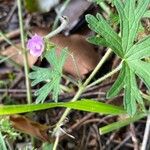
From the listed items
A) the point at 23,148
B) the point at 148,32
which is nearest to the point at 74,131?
the point at 23,148

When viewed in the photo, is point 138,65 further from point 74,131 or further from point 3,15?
point 3,15

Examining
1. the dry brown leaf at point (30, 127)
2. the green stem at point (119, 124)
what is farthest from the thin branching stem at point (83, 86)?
the green stem at point (119, 124)

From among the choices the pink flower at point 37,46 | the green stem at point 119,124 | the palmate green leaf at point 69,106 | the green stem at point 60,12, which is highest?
the green stem at point 60,12

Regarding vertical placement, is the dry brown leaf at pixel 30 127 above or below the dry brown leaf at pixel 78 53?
below

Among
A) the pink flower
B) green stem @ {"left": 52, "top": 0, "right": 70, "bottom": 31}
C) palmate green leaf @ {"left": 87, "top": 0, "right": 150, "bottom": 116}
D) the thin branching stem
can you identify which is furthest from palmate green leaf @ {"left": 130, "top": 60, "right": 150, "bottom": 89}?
green stem @ {"left": 52, "top": 0, "right": 70, "bottom": 31}

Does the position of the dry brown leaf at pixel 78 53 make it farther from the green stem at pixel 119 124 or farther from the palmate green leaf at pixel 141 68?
the palmate green leaf at pixel 141 68
